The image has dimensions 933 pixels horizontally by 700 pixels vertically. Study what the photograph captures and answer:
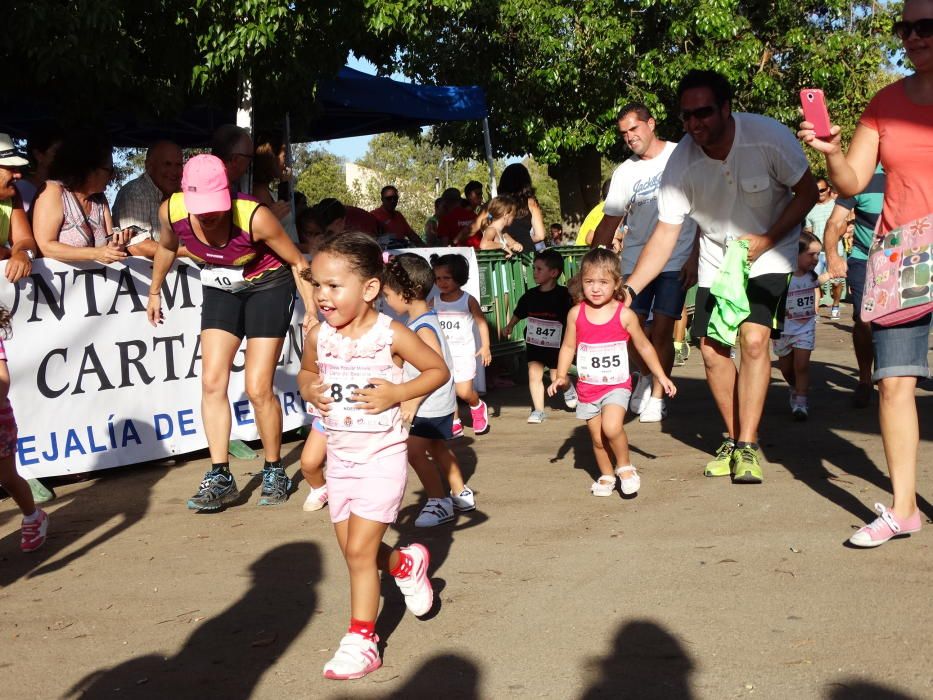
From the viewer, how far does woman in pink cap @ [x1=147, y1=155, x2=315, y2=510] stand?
6266 millimetres

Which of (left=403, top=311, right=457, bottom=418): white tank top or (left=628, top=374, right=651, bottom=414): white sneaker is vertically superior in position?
(left=403, top=311, right=457, bottom=418): white tank top

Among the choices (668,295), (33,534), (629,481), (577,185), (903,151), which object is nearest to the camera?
(903,151)

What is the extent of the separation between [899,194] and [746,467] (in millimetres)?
1959

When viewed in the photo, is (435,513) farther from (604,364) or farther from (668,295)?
(668,295)

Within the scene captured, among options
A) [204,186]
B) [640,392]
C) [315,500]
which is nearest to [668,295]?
[640,392]

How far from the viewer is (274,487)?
21.9 ft

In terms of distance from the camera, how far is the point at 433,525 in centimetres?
600

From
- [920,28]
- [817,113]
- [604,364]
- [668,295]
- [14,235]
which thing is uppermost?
[920,28]

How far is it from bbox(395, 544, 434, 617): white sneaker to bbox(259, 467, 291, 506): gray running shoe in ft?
7.75

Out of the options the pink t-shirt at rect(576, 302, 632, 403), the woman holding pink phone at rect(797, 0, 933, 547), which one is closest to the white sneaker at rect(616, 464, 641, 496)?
the pink t-shirt at rect(576, 302, 632, 403)

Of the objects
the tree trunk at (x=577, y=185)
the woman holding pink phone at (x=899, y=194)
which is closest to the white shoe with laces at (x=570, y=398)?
the woman holding pink phone at (x=899, y=194)

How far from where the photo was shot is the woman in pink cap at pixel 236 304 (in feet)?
20.6

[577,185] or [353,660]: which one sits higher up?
[577,185]

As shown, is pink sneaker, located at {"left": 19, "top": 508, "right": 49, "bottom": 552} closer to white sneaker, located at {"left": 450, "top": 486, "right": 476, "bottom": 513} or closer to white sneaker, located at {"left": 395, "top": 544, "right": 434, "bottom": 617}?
white sneaker, located at {"left": 450, "top": 486, "right": 476, "bottom": 513}
